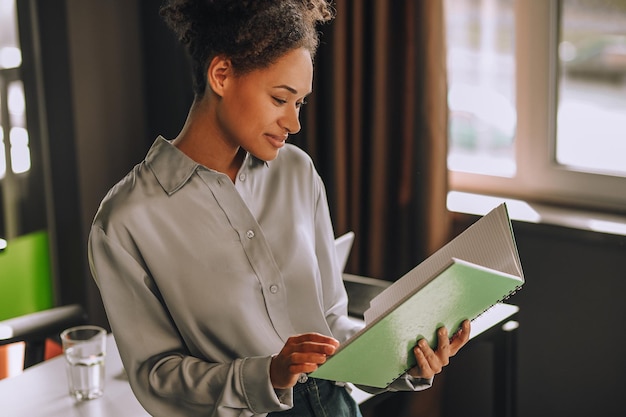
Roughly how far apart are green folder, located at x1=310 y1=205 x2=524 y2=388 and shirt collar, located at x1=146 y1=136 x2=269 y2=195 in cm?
32

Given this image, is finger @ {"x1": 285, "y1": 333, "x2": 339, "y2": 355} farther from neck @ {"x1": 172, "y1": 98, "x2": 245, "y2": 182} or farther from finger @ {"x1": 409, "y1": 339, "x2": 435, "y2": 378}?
neck @ {"x1": 172, "y1": 98, "x2": 245, "y2": 182}

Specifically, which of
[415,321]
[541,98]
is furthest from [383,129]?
[415,321]

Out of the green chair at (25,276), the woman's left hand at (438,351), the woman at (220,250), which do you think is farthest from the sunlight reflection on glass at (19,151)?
the woman's left hand at (438,351)

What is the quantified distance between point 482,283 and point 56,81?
2.38 metres

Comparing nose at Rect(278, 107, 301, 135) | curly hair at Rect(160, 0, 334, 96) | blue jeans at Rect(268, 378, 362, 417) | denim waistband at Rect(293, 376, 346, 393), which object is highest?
curly hair at Rect(160, 0, 334, 96)

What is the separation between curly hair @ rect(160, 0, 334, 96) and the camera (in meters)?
1.17

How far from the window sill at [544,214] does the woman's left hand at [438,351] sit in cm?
132

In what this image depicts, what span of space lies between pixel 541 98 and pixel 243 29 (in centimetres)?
170

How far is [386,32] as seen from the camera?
8.69ft

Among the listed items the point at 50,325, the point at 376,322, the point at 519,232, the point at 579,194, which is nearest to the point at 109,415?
the point at 50,325

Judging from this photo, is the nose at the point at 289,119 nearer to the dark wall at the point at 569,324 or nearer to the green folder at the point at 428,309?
the green folder at the point at 428,309

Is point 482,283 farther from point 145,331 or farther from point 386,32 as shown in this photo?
point 386,32

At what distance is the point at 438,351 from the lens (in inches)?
48.7

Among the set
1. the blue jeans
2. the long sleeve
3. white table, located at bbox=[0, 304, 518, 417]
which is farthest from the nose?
white table, located at bbox=[0, 304, 518, 417]
